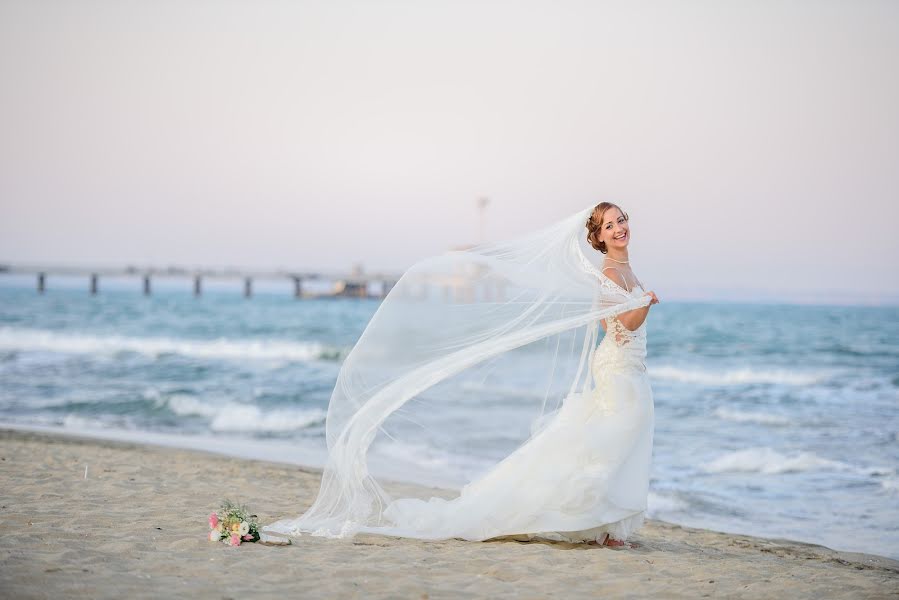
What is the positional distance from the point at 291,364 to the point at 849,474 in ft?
54.5

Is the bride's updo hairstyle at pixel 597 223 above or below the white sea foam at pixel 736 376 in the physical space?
above

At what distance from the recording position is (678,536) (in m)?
6.54

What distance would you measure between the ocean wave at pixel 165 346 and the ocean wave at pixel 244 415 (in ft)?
36.0

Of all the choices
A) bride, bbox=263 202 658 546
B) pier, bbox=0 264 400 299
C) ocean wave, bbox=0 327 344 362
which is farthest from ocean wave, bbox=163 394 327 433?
pier, bbox=0 264 400 299

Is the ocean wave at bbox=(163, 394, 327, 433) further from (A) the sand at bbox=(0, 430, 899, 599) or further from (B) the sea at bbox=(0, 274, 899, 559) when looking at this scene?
(A) the sand at bbox=(0, 430, 899, 599)

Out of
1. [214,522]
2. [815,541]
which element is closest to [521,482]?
[214,522]

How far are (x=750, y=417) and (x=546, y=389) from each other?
1032cm

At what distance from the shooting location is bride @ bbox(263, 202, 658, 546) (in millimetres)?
5184

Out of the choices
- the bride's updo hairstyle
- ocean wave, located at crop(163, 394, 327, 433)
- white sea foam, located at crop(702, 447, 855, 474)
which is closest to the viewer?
the bride's updo hairstyle

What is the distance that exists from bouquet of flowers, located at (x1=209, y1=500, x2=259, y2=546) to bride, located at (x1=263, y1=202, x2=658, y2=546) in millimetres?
268

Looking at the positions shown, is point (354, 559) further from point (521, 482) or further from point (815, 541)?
point (815, 541)

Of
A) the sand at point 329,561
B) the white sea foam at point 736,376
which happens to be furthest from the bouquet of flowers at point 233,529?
the white sea foam at point 736,376

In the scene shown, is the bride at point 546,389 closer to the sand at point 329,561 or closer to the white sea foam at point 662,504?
the sand at point 329,561

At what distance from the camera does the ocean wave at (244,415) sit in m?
12.9
